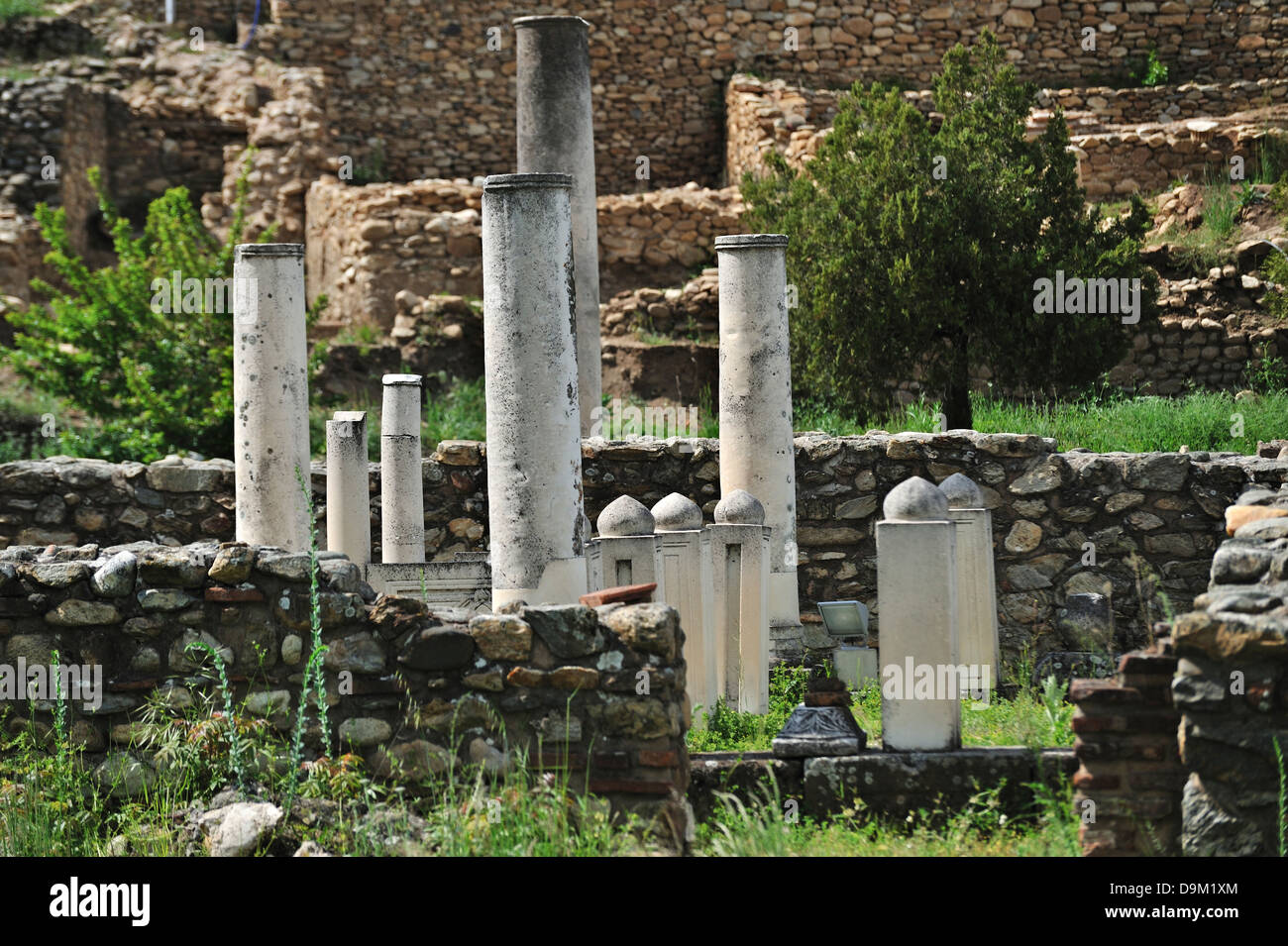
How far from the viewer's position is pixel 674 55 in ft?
77.3

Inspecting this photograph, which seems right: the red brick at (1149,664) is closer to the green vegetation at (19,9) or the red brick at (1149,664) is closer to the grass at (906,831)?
the grass at (906,831)

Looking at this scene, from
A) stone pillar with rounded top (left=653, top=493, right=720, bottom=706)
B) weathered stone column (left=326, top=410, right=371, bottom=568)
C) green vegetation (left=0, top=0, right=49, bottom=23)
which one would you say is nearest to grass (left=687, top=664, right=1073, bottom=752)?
stone pillar with rounded top (left=653, top=493, right=720, bottom=706)

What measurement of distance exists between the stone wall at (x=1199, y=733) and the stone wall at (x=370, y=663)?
1632 mm

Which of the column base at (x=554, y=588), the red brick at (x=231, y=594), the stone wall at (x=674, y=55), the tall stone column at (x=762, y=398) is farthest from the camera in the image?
the stone wall at (x=674, y=55)

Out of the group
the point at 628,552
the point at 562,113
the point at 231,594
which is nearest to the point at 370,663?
the point at 231,594

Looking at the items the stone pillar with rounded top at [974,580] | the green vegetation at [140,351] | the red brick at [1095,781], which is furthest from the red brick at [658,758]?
the green vegetation at [140,351]

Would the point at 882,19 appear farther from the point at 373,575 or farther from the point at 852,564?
the point at 373,575

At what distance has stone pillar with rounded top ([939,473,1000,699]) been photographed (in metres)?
8.86

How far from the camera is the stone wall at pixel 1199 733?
17.3ft

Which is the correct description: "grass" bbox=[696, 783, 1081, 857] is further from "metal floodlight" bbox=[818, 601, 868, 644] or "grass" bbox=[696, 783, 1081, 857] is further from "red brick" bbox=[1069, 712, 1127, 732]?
"metal floodlight" bbox=[818, 601, 868, 644]

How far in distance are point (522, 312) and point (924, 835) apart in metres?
3.36

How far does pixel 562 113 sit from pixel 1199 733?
8057 millimetres

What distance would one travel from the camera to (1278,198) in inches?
670
